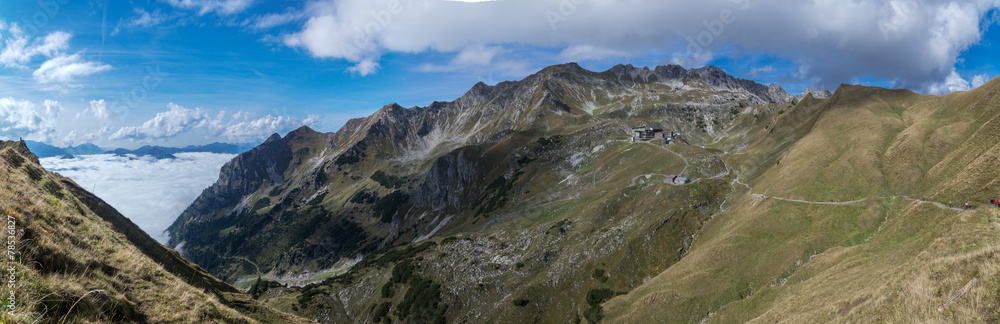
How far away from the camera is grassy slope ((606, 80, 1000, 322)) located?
2027 centimetres

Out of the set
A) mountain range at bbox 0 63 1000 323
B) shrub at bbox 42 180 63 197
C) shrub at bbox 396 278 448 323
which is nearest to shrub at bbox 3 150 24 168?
mountain range at bbox 0 63 1000 323

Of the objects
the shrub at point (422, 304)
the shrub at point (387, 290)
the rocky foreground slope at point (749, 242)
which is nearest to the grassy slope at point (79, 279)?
the rocky foreground slope at point (749, 242)

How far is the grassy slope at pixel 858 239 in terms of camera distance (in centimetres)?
2027

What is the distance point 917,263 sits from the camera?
75.6 ft

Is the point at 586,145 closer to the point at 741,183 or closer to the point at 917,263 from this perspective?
the point at 741,183

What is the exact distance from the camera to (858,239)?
140 ft

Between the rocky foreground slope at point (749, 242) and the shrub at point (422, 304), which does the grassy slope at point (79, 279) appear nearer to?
the rocky foreground slope at point (749, 242)

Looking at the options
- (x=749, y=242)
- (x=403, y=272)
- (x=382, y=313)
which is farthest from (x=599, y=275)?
(x=403, y=272)

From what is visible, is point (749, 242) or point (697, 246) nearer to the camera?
point (749, 242)

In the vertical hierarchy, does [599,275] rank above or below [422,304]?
above

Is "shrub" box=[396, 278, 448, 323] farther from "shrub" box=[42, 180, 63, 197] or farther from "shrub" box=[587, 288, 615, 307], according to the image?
"shrub" box=[42, 180, 63, 197]

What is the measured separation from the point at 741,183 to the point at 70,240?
9757cm

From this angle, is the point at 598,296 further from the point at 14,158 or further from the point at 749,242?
the point at 14,158

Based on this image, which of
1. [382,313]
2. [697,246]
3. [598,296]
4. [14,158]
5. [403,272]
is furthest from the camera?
[403,272]
